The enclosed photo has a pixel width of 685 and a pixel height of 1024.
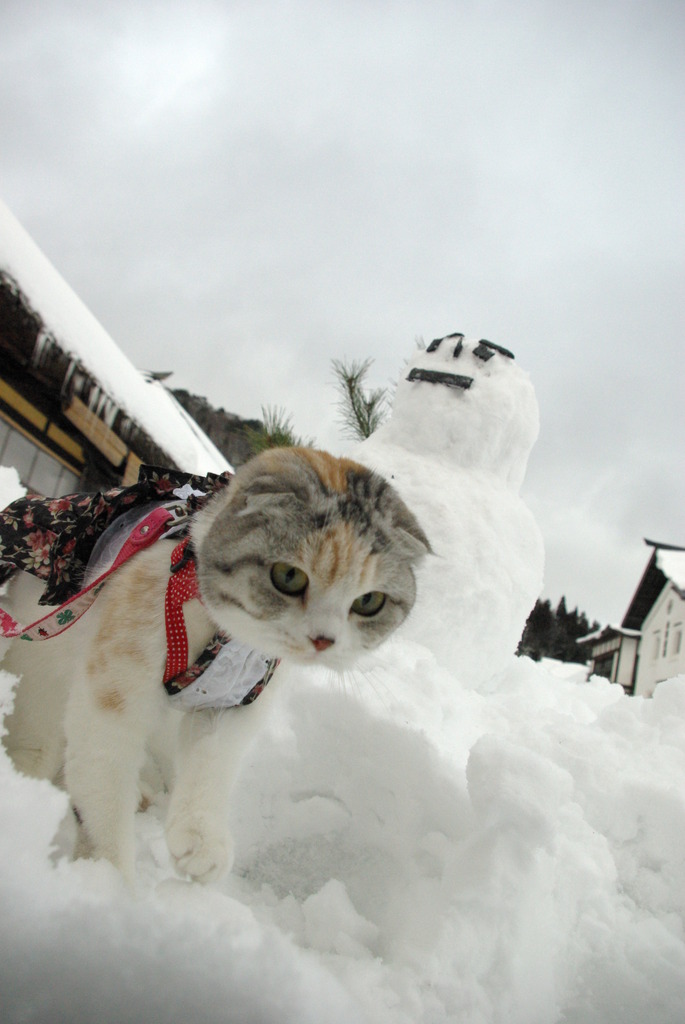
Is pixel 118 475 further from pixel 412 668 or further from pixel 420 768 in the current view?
pixel 420 768

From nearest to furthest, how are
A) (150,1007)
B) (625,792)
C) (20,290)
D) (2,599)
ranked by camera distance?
(150,1007)
(2,599)
(625,792)
(20,290)

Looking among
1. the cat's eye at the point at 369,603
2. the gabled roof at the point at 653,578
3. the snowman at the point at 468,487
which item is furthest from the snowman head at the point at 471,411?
the gabled roof at the point at 653,578

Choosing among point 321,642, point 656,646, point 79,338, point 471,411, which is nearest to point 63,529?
point 321,642

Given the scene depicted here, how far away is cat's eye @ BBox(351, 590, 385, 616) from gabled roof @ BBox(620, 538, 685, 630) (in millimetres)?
14975

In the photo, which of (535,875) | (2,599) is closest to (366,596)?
(535,875)

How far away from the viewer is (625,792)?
65.0 inches

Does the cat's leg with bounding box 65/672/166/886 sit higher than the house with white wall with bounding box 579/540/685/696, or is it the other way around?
the house with white wall with bounding box 579/540/685/696

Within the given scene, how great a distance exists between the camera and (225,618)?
3.76 feet

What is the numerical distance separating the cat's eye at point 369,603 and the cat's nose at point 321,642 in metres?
0.15

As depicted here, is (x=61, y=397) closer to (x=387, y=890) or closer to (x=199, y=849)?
(x=199, y=849)

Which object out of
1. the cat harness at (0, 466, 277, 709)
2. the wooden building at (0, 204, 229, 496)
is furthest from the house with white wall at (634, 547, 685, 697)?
the cat harness at (0, 466, 277, 709)

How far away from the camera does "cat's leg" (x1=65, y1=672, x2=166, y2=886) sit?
1.05 metres

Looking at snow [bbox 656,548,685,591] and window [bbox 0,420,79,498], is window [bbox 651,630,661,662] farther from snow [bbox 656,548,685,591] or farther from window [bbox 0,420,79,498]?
window [bbox 0,420,79,498]

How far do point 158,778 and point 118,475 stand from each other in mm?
4257
